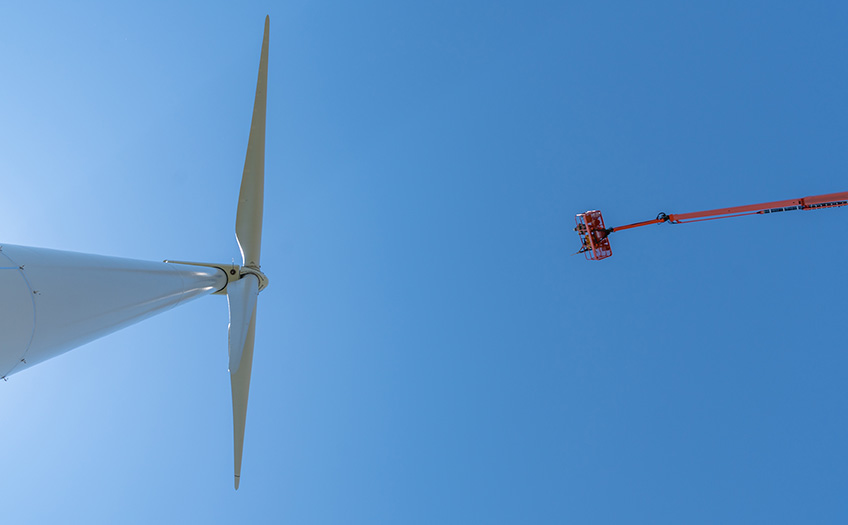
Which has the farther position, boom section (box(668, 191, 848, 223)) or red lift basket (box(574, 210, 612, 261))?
red lift basket (box(574, 210, 612, 261))

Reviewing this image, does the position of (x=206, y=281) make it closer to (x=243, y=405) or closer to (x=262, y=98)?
(x=243, y=405)

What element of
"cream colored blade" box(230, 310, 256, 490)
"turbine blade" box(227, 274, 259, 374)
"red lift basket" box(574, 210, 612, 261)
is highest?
"red lift basket" box(574, 210, 612, 261)

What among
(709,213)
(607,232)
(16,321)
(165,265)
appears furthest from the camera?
(607,232)

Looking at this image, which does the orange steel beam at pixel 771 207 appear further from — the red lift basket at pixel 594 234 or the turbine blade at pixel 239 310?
the turbine blade at pixel 239 310

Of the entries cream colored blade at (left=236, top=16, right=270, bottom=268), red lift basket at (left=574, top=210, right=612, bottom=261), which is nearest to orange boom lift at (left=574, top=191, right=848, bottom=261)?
red lift basket at (left=574, top=210, right=612, bottom=261)

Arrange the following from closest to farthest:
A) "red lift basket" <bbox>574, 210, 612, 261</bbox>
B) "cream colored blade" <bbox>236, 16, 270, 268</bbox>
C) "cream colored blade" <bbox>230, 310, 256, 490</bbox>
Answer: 1. "cream colored blade" <bbox>230, 310, 256, 490</bbox>
2. "cream colored blade" <bbox>236, 16, 270, 268</bbox>
3. "red lift basket" <bbox>574, 210, 612, 261</bbox>

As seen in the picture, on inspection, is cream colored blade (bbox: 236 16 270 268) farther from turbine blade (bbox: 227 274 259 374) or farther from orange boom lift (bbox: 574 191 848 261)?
orange boom lift (bbox: 574 191 848 261)

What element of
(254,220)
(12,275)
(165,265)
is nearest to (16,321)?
(12,275)
